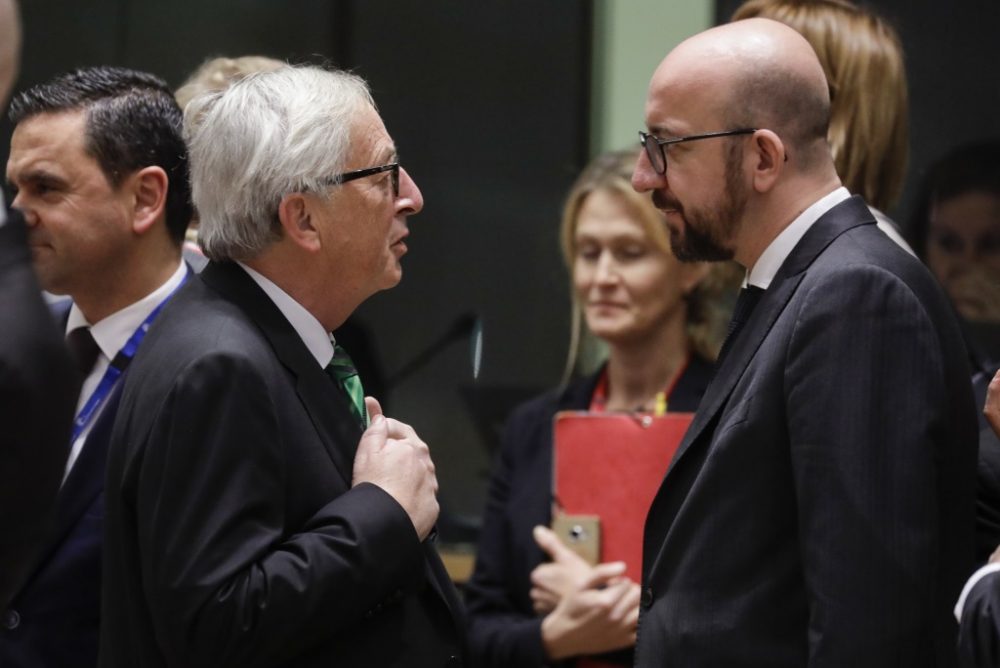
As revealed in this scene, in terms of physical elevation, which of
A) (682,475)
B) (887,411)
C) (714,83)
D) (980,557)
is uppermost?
(714,83)

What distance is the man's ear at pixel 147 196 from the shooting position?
2.69 metres

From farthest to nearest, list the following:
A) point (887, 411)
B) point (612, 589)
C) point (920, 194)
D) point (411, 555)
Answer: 1. point (920, 194)
2. point (612, 589)
3. point (411, 555)
4. point (887, 411)

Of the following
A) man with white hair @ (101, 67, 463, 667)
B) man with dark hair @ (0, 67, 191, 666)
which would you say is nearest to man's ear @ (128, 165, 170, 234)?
man with dark hair @ (0, 67, 191, 666)

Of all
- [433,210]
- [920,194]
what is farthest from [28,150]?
[920,194]

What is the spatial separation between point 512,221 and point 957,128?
53.8 inches

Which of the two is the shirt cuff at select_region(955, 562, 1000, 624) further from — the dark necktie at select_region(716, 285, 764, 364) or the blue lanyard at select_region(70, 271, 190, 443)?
the blue lanyard at select_region(70, 271, 190, 443)

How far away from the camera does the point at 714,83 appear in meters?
2.24

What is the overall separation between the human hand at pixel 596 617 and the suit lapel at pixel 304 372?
978mm

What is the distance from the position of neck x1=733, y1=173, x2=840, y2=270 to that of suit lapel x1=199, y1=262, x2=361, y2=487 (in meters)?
0.65

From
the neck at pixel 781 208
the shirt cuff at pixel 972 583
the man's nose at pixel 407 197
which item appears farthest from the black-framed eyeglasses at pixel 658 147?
the shirt cuff at pixel 972 583

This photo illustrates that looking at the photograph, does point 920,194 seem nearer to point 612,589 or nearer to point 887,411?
point 612,589

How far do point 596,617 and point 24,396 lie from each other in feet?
5.66

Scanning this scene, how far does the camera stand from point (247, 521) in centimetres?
201

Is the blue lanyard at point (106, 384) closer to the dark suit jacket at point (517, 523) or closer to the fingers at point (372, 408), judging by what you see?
the fingers at point (372, 408)
